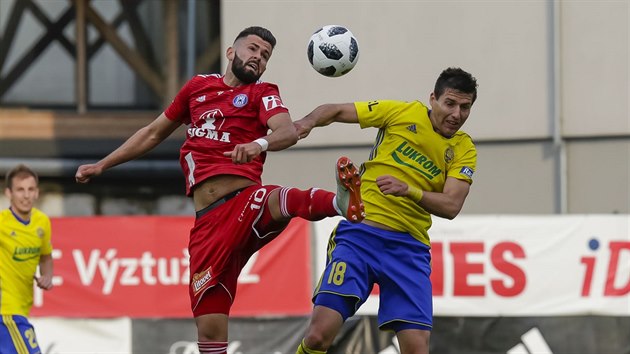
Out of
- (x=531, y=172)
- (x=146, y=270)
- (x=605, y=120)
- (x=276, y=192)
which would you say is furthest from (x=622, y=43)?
(x=276, y=192)

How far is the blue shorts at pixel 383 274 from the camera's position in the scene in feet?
25.0

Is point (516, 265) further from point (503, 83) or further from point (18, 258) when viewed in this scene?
point (18, 258)

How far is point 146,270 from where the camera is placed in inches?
494

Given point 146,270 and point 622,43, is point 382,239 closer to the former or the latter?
point 146,270

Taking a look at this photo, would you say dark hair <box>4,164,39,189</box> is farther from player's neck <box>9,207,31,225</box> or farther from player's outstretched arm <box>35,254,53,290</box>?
player's outstretched arm <box>35,254,53,290</box>

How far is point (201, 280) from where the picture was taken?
747cm

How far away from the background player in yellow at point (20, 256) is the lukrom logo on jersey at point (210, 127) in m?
3.32

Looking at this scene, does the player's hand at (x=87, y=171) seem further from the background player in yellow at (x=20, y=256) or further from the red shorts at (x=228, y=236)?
the background player in yellow at (x=20, y=256)

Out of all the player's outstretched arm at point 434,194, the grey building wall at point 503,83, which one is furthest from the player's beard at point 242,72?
the grey building wall at point 503,83

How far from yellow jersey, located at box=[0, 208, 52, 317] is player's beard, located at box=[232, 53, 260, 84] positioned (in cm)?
382

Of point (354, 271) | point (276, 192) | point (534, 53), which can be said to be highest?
point (534, 53)

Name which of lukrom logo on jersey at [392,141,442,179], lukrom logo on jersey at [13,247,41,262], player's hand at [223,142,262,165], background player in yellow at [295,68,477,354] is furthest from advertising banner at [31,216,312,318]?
player's hand at [223,142,262,165]

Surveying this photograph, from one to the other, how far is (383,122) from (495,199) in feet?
22.7

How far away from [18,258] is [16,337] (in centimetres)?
71
